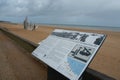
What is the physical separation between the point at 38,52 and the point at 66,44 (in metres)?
0.84

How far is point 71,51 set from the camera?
3.02 metres

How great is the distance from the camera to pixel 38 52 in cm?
394

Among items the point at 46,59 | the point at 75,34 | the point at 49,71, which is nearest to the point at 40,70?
the point at 49,71

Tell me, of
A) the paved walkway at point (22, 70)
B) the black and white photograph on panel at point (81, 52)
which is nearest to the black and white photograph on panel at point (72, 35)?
the black and white photograph on panel at point (81, 52)

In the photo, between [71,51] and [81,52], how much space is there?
0.68 feet

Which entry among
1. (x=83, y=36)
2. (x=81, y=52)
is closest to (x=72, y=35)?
(x=83, y=36)

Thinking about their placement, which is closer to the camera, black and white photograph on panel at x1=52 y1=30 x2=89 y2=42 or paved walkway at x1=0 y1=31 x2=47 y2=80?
black and white photograph on panel at x1=52 y1=30 x2=89 y2=42

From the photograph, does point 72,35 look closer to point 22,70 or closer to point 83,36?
point 83,36

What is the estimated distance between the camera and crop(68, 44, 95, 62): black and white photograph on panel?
268 centimetres

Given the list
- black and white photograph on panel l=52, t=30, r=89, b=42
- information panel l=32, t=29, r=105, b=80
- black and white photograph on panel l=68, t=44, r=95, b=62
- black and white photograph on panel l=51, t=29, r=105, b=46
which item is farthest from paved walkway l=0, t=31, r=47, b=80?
black and white photograph on panel l=68, t=44, r=95, b=62

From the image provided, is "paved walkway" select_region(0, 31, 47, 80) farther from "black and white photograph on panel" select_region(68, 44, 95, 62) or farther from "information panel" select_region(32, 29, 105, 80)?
"black and white photograph on panel" select_region(68, 44, 95, 62)

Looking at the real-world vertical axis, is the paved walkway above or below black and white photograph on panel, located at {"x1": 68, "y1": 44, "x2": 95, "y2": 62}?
below

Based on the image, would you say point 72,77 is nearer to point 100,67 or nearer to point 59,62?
point 59,62

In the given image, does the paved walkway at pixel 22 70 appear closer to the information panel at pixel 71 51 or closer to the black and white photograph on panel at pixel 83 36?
the information panel at pixel 71 51
